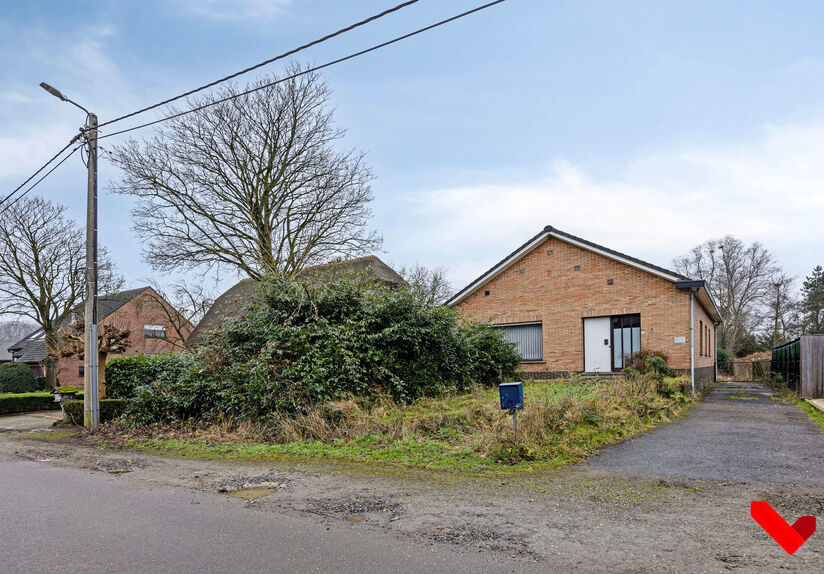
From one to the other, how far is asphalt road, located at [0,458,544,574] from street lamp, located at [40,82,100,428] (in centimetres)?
695

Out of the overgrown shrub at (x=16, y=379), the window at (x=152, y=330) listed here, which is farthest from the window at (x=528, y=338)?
the window at (x=152, y=330)

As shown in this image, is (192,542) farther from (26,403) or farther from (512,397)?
(26,403)

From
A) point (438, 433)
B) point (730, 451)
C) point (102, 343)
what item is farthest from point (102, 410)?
point (730, 451)

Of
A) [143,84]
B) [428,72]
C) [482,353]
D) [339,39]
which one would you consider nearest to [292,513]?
[339,39]

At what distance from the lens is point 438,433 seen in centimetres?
953

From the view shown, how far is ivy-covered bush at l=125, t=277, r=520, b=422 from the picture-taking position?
11312 millimetres

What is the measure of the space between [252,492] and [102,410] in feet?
30.2

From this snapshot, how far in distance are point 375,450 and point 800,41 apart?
8729mm

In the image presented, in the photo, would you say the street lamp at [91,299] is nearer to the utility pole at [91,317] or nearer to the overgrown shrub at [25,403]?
the utility pole at [91,317]

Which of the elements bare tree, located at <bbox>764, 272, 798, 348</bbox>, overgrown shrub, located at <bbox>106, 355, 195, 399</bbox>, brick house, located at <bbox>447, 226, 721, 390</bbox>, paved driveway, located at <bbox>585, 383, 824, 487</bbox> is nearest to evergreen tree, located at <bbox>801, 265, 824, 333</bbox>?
bare tree, located at <bbox>764, 272, 798, 348</bbox>

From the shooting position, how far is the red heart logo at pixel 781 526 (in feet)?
6.07

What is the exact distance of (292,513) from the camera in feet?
18.7

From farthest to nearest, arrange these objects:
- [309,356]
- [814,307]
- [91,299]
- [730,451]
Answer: [814,307], [91,299], [309,356], [730,451]

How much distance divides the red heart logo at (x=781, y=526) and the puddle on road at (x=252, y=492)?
5.53 metres
